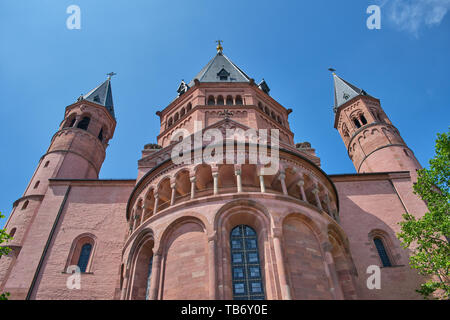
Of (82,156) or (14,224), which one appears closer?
(14,224)

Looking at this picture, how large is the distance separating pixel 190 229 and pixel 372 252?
11.6 meters

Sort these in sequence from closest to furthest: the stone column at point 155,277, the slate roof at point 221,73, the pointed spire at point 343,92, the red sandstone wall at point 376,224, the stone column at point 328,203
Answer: the stone column at point 155,277 → the stone column at point 328,203 → the red sandstone wall at point 376,224 → the slate roof at point 221,73 → the pointed spire at point 343,92

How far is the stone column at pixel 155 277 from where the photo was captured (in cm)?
1294

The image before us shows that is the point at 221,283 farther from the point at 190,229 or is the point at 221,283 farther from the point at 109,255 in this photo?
the point at 109,255

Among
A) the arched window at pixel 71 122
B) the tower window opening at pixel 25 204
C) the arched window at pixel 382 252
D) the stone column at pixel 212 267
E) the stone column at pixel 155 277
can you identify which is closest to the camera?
the stone column at pixel 212 267

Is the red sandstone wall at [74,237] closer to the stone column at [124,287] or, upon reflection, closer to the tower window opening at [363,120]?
the stone column at [124,287]

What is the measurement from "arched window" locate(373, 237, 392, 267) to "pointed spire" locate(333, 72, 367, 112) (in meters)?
19.8

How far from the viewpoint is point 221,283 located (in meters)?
12.2

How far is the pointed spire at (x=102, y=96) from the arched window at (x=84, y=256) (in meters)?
18.1

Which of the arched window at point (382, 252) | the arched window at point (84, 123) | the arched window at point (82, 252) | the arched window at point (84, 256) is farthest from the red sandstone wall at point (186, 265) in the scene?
the arched window at point (84, 123)

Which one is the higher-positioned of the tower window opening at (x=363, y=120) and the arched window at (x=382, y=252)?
the tower window opening at (x=363, y=120)

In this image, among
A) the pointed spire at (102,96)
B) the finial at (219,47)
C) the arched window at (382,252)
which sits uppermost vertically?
the finial at (219,47)

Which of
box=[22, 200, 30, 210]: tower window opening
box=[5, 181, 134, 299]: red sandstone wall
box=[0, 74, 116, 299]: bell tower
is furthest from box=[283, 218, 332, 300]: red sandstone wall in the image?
box=[22, 200, 30, 210]: tower window opening

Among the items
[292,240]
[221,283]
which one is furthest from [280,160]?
[221,283]
